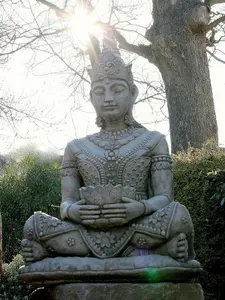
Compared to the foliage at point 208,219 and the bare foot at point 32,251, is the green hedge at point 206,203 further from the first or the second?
the bare foot at point 32,251

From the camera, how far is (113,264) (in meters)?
4.46

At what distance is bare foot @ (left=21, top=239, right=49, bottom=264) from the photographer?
4648mm

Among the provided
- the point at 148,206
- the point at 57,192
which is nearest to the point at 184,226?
the point at 148,206

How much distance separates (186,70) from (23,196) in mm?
4631

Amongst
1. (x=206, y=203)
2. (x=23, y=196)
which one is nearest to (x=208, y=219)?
(x=206, y=203)

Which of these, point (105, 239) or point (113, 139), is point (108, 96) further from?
point (105, 239)

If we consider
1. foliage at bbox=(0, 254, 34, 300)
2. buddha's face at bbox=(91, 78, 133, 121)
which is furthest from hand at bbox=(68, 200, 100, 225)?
foliage at bbox=(0, 254, 34, 300)

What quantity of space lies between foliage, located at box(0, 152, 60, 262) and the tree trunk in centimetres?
342

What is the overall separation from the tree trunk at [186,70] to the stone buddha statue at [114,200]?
6.00 meters

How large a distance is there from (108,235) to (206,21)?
7.52 m

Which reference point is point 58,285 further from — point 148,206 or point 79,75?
point 79,75

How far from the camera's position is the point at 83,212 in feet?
15.1

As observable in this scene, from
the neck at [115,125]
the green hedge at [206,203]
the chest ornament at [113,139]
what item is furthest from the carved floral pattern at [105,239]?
the green hedge at [206,203]

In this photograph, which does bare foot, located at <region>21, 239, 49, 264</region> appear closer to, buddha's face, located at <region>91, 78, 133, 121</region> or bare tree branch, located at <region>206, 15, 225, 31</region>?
buddha's face, located at <region>91, 78, 133, 121</region>
